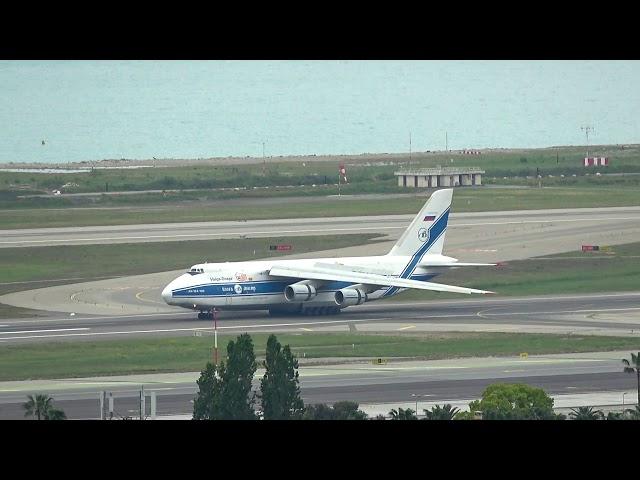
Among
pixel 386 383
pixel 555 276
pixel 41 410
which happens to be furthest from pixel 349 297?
pixel 41 410

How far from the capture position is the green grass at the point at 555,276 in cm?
6662

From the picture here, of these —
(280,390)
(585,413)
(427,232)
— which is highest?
(427,232)

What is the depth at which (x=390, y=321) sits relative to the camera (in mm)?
55594

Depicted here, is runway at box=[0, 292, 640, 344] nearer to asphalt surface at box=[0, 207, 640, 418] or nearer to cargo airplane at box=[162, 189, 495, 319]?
asphalt surface at box=[0, 207, 640, 418]

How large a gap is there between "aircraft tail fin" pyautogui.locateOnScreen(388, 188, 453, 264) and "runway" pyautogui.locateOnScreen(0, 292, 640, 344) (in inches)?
103

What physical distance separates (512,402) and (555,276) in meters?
38.8

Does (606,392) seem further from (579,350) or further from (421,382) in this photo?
(579,350)

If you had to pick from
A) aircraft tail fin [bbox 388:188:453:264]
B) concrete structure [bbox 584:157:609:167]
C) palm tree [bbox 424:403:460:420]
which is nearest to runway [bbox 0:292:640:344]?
aircraft tail fin [bbox 388:188:453:264]

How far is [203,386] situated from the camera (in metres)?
30.7

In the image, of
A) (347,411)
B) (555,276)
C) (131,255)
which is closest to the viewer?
(347,411)

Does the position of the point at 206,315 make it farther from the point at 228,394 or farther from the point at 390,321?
the point at 228,394

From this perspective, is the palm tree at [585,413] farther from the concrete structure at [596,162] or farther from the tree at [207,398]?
the concrete structure at [596,162]

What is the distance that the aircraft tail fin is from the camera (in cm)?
6016
